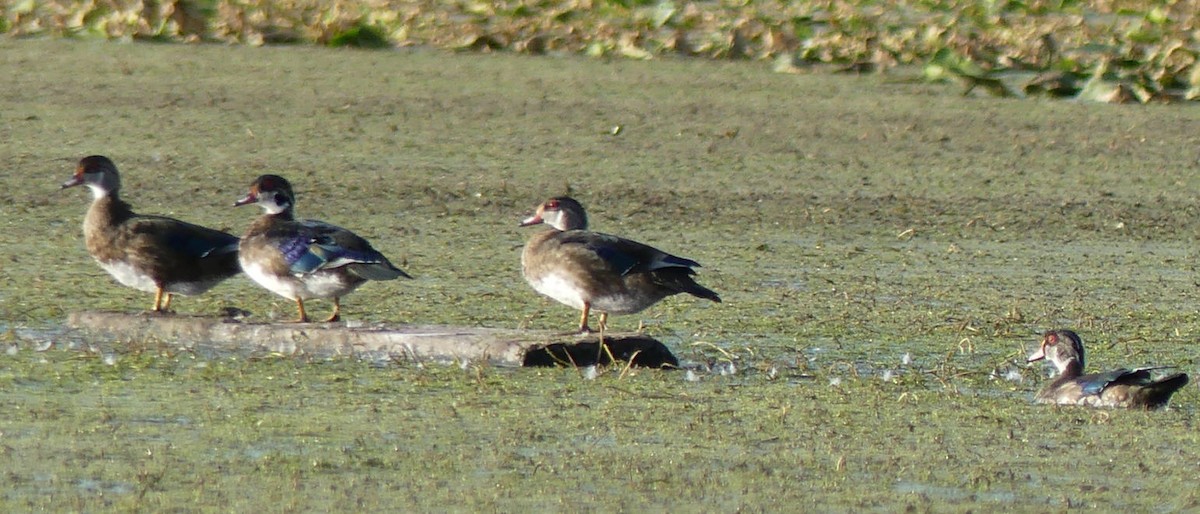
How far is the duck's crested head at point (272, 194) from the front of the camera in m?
7.56


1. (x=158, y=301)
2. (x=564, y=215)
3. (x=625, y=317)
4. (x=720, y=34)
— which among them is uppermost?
(x=564, y=215)

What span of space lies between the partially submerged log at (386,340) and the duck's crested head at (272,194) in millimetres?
613

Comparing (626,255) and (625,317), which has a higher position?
(626,255)

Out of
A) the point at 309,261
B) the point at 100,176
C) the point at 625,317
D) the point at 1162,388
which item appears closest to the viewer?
the point at 1162,388

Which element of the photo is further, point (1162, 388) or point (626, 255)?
point (626, 255)

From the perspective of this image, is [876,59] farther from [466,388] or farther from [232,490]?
[232,490]

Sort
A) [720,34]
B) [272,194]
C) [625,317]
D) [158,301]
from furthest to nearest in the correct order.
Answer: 1. [720,34]
2. [625,317]
3. [272,194]
4. [158,301]

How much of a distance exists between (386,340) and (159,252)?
0.92m

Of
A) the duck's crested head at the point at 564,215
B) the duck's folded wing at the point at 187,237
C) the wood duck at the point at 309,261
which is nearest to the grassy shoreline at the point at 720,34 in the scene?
the duck's crested head at the point at 564,215

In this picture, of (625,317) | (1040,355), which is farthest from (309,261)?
(1040,355)

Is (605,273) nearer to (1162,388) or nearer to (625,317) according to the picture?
(625,317)

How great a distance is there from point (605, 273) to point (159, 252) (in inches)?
54.7

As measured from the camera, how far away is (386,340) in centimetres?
673

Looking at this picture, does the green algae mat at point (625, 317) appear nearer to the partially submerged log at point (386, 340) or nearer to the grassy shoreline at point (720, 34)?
the partially submerged log at point (386, 340)
